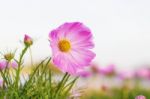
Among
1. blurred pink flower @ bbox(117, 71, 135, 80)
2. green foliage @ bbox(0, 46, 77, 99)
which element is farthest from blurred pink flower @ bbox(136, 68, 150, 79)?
green foliage @ bbox(0, 46, 77, 99)

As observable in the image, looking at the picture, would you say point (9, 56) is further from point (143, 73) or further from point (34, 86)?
point (143, 73)

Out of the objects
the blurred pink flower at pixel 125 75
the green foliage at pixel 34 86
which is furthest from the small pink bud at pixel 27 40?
the blurred pink flower at pixel 125 75

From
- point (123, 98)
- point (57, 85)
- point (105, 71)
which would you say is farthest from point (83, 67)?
point (105, 71)

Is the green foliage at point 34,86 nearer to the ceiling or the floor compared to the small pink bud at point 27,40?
nearer to the floor

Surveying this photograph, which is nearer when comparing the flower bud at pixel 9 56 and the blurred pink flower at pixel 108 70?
the flower bud at pixel 9 56

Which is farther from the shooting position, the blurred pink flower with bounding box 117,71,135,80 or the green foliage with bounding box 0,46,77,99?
the blurred pink flower with bounding box 117,71,135,80

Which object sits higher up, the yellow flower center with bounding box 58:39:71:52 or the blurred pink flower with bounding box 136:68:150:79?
the yellow flower center with bounding box 58:39:71:52

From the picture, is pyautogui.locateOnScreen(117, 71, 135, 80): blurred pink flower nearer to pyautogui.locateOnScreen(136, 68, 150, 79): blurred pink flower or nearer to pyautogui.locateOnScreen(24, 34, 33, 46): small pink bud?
pyautogui.locateOnScreen(136, 68, 150, 79): blurred pink flower

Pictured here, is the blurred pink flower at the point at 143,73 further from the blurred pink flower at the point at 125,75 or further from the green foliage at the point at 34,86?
the green foliage at the point at 34,86

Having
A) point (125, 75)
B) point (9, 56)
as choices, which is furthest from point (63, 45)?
point (125, 75)

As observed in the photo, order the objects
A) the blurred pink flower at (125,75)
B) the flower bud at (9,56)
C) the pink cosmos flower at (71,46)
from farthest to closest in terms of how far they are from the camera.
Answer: the blurred pink flower at (125,75), the flower bud at (9,56), the pink cosmos flower at (71,46)
